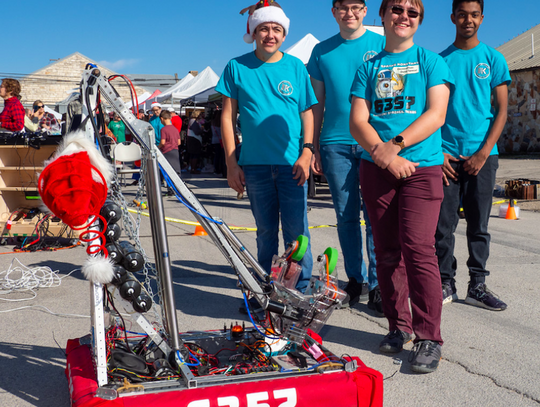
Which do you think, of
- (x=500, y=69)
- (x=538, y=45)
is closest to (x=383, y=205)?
(x=500, y=69)

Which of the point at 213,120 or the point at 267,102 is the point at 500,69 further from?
the point at 213,120

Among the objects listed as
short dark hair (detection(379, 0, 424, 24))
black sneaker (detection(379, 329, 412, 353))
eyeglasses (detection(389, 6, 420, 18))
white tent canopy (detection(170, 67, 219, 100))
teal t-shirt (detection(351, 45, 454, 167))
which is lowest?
black sneaker (detection(379, 329, 412, 353))

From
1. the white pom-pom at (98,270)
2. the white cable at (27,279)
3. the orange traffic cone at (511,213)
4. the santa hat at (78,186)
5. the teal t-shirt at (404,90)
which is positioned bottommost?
the white cable at (27,279)

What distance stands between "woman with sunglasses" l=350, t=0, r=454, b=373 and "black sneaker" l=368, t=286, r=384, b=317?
2.54 feet

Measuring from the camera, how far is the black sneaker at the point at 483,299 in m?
4.20

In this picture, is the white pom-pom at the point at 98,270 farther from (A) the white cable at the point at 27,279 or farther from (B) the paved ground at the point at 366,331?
(A) the white cable at the point at 27,279

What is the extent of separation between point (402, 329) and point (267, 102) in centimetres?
184

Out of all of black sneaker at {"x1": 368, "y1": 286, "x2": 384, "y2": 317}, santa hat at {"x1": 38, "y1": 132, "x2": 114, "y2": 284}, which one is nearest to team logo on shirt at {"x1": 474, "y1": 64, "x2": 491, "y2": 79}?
black sneaker at {"x1": 368, "y1": 286, "x2": 384, "y2": 317}

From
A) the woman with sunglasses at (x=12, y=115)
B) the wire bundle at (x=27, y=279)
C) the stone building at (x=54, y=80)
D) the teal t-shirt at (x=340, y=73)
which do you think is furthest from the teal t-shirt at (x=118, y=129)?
the stone building at (x=54, y=80)

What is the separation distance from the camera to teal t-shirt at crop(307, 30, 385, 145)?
4176mm

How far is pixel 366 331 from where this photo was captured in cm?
379

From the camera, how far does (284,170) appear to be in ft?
13.1

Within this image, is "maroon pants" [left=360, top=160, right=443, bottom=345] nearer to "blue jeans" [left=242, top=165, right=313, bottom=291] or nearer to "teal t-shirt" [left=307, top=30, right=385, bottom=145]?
"blue jeans" [left=242, top=165, right=313, bottom=291]

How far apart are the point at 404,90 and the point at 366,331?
5.51ft
